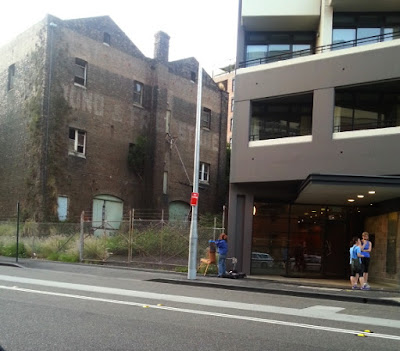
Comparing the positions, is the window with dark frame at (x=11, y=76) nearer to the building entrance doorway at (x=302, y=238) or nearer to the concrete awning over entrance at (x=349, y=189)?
the building entrance doorway at (x=302, y=238)

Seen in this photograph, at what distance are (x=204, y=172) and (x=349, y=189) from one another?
2086 cm

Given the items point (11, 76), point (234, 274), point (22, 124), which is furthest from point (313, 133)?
point (11, 76)

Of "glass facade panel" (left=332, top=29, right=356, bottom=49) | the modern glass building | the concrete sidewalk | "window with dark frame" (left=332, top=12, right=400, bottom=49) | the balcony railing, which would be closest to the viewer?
the concrete sidewalk

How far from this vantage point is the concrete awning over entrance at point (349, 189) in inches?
538

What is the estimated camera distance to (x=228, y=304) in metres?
10.2

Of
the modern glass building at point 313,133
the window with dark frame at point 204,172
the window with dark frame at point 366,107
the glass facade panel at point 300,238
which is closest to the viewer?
the modern glass building at point 313,133

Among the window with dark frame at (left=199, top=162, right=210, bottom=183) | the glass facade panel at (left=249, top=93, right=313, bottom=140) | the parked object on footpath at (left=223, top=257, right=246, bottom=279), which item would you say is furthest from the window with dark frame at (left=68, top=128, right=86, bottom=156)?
the parked object on footpath at (left=223, top=257, right=246, bottom=279)

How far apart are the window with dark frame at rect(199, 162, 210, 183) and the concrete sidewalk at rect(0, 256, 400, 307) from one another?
644 inches

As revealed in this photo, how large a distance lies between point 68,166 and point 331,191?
15965 mm

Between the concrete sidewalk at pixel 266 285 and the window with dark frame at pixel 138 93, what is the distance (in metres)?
14.4

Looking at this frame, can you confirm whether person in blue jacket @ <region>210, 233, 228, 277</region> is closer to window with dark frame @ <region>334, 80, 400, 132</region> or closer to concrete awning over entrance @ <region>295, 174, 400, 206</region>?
concrete awning over entrance @ <region>295, 174, 400, 206</region>

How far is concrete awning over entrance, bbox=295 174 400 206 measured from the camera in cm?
1367

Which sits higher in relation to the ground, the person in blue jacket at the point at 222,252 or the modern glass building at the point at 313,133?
the modern glass building at the point at 313,133

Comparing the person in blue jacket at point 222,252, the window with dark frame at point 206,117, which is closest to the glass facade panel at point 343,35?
the person in blue jacket at point 222,252
